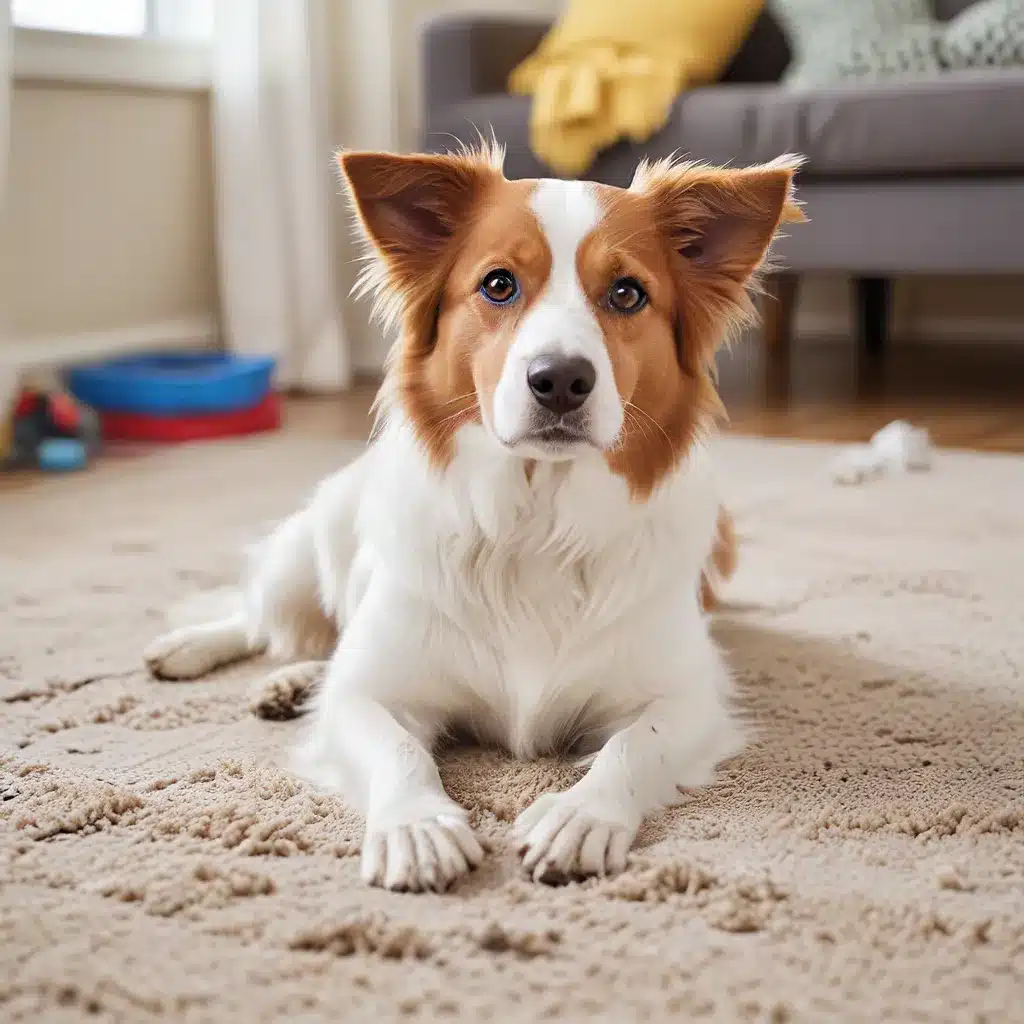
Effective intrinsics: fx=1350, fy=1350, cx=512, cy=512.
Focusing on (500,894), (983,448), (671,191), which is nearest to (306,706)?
(500,894)

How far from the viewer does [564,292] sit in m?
1.67

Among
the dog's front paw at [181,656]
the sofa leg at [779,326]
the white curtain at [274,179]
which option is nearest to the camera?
the dog's front paw at [181,656]

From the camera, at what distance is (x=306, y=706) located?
197 cm

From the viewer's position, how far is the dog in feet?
5.54

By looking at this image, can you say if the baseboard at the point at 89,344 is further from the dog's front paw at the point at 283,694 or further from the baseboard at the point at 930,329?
the baseboard at the point at 930,329

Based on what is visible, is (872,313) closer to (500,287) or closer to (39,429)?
(39,429)

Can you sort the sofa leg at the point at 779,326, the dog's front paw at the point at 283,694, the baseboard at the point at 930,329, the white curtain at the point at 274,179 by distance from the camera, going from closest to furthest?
1. the dog's front paw at the point at 283,694
2. the white curtain at the point at 274,179
3. the sofa leg at the point at 779,326
4. the baseboard at the point at 930,329

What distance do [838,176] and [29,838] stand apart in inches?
135

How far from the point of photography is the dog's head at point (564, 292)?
162cm

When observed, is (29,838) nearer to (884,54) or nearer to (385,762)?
(385,762)

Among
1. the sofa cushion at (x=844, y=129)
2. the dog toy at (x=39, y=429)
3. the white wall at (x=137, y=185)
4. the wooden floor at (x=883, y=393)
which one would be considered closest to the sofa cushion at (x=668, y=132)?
the sofa cushion at (x=844, y=129)

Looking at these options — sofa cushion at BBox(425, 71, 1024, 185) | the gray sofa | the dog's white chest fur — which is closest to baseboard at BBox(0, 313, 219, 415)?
the gray sofa

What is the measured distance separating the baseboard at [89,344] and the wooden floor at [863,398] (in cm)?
54

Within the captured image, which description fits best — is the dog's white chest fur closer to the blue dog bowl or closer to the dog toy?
the dog toy
